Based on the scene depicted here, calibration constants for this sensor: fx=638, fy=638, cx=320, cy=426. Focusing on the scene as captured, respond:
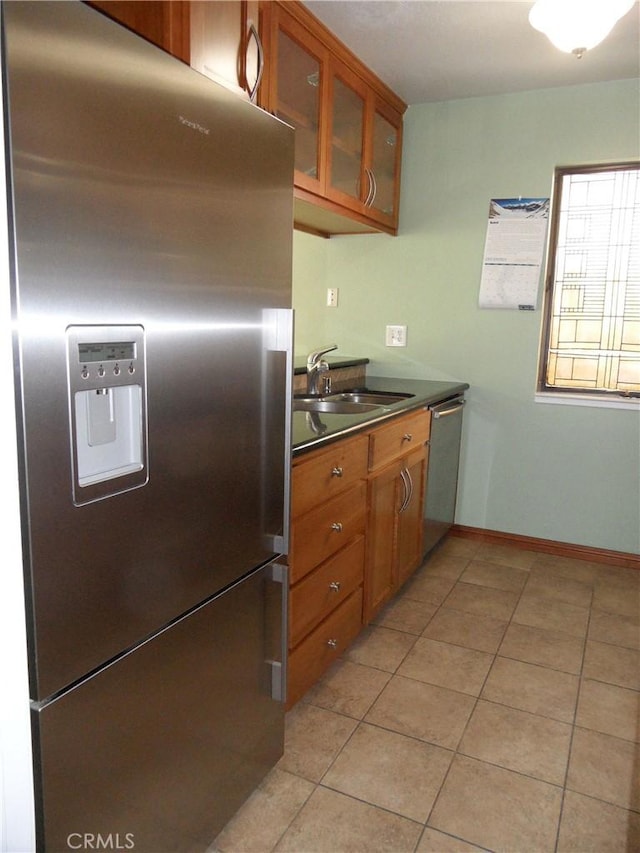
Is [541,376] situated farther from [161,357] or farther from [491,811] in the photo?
[161,357]

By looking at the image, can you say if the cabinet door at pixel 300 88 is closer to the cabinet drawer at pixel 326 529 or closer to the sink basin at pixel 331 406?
the sink basin at pixel 331 406

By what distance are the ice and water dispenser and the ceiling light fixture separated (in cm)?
172

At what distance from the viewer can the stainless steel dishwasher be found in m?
3.02

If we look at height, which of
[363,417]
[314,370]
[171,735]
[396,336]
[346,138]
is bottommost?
[171,735]

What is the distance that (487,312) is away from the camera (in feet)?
11.1

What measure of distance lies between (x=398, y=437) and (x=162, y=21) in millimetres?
1644

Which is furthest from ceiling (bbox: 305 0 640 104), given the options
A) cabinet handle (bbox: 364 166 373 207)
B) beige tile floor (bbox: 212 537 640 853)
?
beige tile floor (bbox: 212 537 640 853)

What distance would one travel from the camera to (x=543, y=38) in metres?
2.51

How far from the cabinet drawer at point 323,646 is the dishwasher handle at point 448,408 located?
3.31 feet

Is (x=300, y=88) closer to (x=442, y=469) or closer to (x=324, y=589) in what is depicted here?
(x=324, y=589)

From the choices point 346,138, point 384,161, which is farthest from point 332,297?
point 346,138

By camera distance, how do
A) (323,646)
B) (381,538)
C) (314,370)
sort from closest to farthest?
(323,646)
(381,538)
(314,370)

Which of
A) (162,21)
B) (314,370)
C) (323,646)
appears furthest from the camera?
(314,370)

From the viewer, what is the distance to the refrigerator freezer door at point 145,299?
893 millimetres
